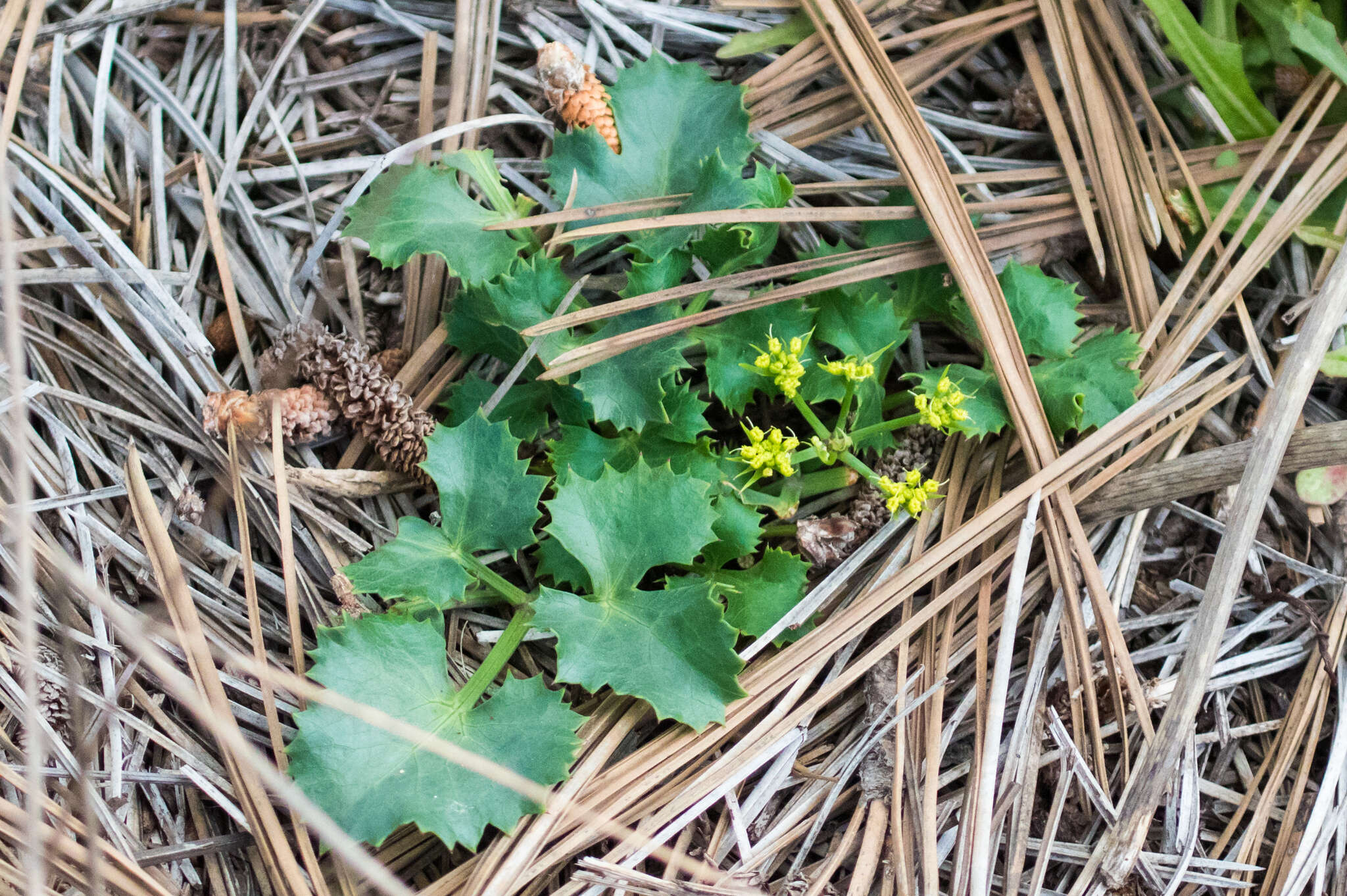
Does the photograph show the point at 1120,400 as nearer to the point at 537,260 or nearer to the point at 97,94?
the point at 537,260

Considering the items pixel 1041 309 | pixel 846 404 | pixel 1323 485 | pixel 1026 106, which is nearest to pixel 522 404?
pixel 846 404

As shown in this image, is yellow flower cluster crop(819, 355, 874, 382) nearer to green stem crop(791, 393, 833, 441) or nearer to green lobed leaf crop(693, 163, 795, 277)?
green stem crop(791, 393, 833, 441)

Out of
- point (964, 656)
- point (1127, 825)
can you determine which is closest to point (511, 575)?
point (964, 656)

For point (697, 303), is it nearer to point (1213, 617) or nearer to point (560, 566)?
point (560, 566)

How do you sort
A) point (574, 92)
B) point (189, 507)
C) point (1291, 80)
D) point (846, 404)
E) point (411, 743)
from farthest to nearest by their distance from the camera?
point (1291, 80) → point (574, 92) → point (189, 507) → point (846, 404) → point (411, 743)

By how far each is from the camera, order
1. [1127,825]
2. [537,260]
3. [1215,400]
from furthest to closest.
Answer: [1215,400], [537,260], [1127,825]

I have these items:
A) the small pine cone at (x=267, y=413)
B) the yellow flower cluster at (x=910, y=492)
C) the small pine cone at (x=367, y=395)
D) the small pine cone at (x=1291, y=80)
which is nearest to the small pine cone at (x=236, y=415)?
the small pine cone at (x=267, y=413)
